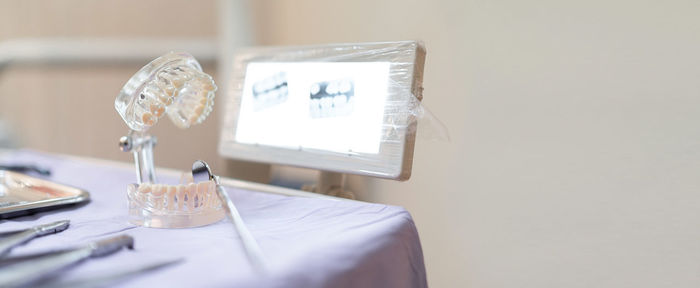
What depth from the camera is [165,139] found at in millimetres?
2887

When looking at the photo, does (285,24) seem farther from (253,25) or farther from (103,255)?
(103,255)

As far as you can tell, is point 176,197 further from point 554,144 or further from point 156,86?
point 554,144

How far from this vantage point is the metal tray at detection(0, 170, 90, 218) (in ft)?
2.77

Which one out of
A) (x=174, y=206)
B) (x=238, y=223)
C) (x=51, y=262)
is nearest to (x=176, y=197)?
(x=174, y=206)

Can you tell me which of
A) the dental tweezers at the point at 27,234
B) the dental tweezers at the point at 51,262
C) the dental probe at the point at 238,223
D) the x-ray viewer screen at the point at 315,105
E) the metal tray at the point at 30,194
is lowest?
the metal tray at the point at 30,194

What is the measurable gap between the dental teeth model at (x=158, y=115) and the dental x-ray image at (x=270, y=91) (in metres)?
0.17

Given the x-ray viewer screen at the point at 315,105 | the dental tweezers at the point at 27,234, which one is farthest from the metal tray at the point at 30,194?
the x-ray viewer screen at the point at 315,105

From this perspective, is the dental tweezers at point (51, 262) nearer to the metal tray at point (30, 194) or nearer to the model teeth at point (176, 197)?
the model teeth at point (176, 197)

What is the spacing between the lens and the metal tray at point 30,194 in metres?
0.85

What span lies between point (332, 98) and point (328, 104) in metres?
0.02

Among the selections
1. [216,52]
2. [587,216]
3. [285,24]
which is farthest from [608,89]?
[216,52]

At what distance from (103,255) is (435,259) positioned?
98 cm

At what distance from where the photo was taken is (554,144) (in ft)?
3.85

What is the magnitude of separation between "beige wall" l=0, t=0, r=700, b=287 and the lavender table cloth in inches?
20.7
